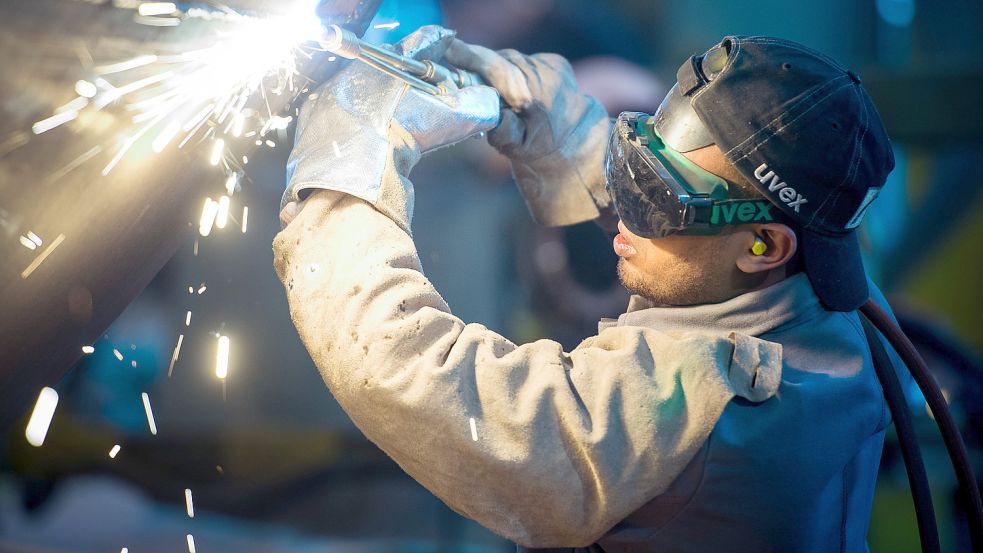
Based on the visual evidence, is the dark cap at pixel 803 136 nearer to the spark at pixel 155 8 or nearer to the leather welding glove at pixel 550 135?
the leather welding glove at pixel 550 135

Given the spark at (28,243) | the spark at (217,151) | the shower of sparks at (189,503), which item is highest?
the spark at (28,243)

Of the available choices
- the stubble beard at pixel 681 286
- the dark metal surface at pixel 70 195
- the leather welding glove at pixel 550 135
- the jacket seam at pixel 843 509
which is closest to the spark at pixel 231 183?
the dark metal surface at pixel 70 195

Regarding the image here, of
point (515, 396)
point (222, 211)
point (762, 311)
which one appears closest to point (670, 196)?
point (762, 311)

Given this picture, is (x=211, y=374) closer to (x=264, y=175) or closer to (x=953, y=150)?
(x=264, y=175)

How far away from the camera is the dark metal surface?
939 mm

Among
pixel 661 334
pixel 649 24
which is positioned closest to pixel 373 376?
pixel 661 334

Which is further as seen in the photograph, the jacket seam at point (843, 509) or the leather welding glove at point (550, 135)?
the leather welding glove at point (550, 135)

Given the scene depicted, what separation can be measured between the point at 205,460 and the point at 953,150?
12.6 feet

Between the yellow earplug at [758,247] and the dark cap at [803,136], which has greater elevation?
the dark cap at [803,136]

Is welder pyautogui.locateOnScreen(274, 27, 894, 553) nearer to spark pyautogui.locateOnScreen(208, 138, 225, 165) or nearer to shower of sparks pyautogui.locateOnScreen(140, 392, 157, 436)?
spark pyautogui.locateOnScreen(208, 138, 225, 165)

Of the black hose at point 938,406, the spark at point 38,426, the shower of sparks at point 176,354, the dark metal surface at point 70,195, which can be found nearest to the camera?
the dark metal surface at point 70,195

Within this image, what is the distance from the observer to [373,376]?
3.69 feet

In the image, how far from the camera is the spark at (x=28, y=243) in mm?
1031

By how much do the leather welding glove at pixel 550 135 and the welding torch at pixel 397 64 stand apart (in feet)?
0.39
